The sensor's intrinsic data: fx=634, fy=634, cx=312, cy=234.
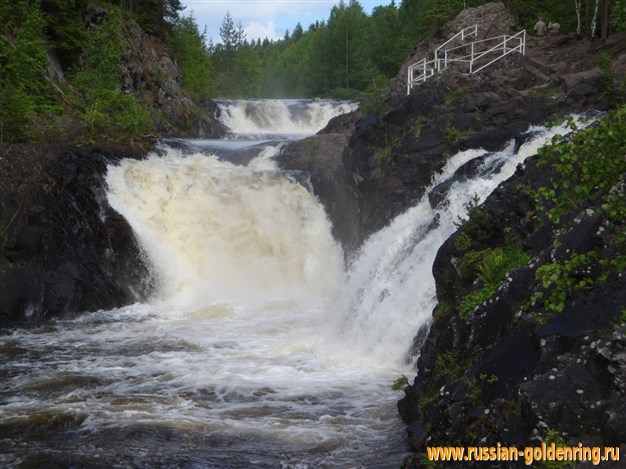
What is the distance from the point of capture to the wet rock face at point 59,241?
56.6ft

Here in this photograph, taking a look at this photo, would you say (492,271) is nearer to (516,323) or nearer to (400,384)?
(516,323)

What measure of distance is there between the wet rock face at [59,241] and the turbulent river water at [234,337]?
23.9 inches

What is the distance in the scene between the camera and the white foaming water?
43719 millimetres

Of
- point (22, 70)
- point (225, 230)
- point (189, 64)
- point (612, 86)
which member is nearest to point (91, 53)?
point (22, 70)

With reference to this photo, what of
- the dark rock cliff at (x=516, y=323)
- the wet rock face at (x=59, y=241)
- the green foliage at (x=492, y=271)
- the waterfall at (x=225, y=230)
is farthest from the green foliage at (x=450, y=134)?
the wet rock face at (x=59, y=241)

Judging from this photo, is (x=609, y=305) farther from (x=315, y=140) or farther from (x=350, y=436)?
(x=315, y=140)

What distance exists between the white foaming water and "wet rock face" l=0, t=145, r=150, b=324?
24.6 metres

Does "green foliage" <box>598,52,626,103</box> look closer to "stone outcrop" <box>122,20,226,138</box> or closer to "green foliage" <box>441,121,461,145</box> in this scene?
"green foliage" <box>441,121,461,145</box>

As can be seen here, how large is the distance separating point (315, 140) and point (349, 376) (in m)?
14.7

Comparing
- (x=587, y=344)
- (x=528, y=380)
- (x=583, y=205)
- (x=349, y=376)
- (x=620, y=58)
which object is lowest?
(x=349, y=376)

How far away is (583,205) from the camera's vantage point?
732cm

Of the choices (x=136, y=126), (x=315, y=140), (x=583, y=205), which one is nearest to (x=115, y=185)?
(x=136, y=126)

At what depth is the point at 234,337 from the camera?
49.4 ft

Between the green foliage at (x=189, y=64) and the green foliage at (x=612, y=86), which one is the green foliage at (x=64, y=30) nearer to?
the green foliage at (x=189, y=64)
